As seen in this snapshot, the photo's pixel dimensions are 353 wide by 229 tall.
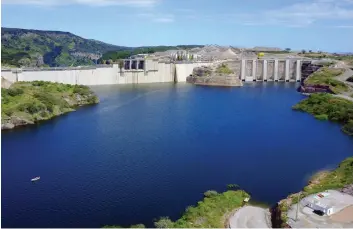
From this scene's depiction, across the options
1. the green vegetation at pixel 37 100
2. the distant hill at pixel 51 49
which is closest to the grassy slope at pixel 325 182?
the green vegetation at pixel 37 100

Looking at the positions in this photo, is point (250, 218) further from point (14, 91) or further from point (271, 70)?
point (271, 70)

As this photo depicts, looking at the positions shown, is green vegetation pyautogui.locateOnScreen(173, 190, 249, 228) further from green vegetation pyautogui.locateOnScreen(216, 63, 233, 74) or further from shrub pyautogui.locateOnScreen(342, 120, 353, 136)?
green vegetation pyautogui.locateOnScreen(216, 63, 233, 74)

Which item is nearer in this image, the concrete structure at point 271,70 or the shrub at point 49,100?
the shrub at point 49,100

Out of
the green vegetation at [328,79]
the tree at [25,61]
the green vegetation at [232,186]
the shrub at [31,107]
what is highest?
the tree at [25,61]

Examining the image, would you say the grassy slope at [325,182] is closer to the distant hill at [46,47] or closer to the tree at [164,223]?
the tree at [164,223]

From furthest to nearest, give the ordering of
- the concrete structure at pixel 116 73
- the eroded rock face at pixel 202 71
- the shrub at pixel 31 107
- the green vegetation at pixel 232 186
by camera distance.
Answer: the eroded rock face at pixel 202 71 → the concrete structure at pixel 116 73 → the shrub at pixel 31 107 → the green vegetation at pixel 232 186

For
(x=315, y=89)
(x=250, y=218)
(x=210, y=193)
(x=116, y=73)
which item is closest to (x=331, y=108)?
(x=315, y=89)
